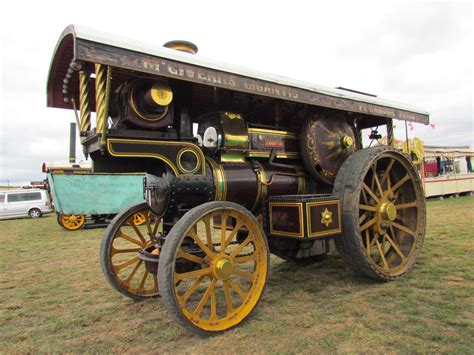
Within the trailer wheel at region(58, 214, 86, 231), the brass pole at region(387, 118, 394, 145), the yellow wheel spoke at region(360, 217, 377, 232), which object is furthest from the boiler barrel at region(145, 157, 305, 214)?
the trailer wheel at region(58, 214, 86, 231)

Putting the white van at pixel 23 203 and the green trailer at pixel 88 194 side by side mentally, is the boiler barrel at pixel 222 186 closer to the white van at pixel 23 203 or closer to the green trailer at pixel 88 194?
the green trailer at pixel 88 194

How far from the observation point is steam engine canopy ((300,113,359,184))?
12.8ft

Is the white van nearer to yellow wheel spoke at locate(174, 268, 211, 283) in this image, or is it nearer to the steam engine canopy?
the steam engine canopy

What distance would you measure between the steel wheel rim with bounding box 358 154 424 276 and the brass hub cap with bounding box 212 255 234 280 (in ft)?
5.36

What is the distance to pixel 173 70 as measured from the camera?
8.39 ft

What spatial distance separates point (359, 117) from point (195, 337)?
Answer: 3472mm

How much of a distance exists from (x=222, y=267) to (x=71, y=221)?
9.65 meters

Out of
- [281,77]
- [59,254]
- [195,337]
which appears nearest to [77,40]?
[281,77]

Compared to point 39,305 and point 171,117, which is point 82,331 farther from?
point 171,117

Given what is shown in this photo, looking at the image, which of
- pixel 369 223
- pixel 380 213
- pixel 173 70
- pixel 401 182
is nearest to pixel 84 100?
pixel 173 70

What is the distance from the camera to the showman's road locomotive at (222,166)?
2.58 meters

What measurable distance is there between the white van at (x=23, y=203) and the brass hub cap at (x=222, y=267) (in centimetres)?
1687

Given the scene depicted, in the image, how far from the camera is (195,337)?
2.56 meters

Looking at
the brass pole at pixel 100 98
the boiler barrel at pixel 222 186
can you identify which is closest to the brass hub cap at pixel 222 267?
the boiler barrel at pixel 222 186
